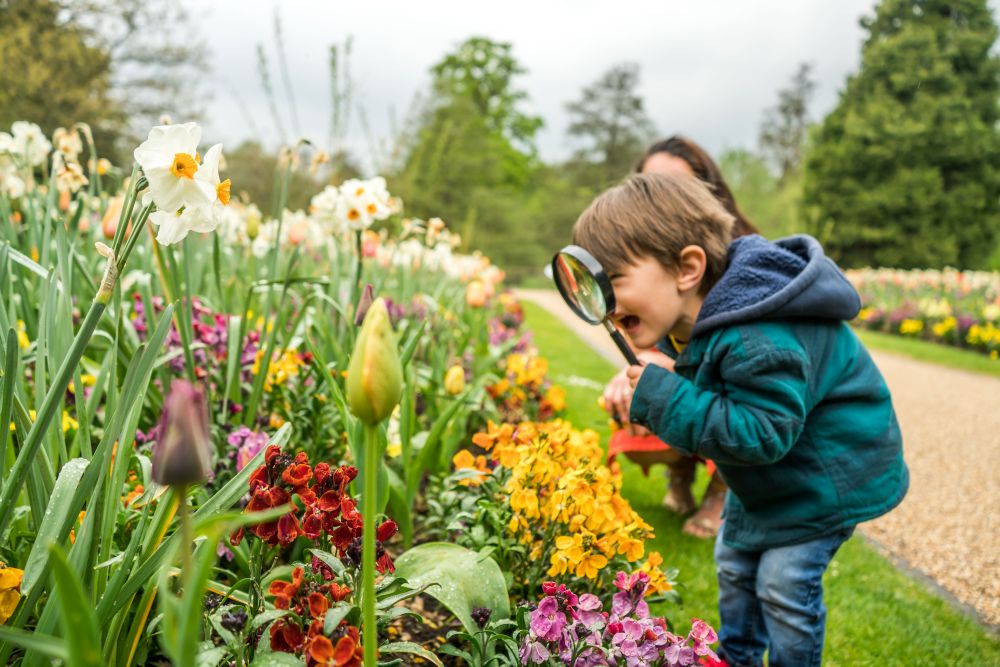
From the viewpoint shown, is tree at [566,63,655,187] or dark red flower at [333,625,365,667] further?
tree at [566,63,655,187]

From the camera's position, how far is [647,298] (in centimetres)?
163

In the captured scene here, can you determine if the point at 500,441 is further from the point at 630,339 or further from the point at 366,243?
the point at 366,243

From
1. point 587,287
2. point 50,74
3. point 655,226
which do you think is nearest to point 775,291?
point 655,226

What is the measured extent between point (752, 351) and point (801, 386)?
13 centimetres

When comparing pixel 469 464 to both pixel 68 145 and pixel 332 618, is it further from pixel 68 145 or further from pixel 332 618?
pixel 68 145

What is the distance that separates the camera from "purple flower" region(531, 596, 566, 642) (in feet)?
3.50

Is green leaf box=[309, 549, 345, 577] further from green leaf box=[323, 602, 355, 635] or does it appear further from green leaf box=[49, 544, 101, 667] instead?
green leaf box=[49, 544, 101, 667]

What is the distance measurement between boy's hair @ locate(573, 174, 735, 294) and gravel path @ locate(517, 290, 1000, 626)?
1650mm

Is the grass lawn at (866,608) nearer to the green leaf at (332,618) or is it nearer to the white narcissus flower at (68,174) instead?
the green leaf at (332,618)

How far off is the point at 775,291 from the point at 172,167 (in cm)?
125

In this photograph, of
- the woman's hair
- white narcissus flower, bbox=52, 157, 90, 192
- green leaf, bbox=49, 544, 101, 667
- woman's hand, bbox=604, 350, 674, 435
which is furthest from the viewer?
the woman's hair

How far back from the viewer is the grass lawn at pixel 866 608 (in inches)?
75.1

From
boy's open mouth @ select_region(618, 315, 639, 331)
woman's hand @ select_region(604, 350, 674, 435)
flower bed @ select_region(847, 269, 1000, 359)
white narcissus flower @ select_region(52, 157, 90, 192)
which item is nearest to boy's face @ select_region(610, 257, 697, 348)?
boy's open mouth @ select_region(618, 315, 639, 331)

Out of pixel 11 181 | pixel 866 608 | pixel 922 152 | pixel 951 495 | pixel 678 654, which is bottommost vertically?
pixel 951 495
